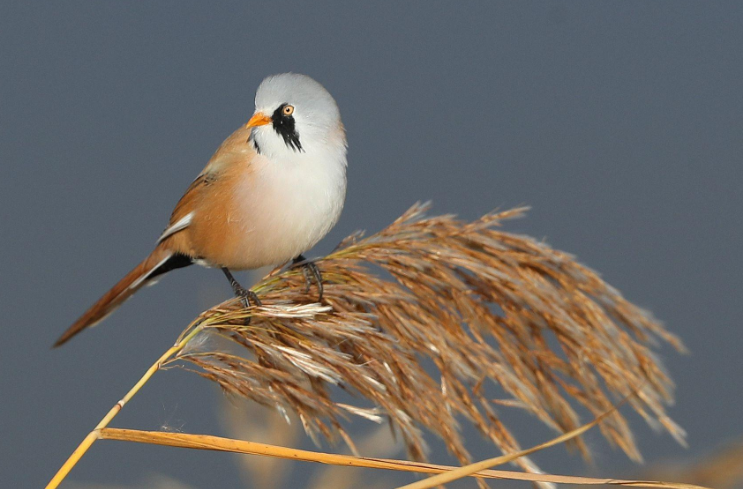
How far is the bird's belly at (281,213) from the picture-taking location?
221cm

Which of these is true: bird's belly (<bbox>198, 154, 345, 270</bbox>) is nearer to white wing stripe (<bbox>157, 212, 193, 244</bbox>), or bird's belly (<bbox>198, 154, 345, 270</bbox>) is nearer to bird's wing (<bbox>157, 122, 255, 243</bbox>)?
bird's wing (<bbox>157, 122, 255, 243</bbox>)

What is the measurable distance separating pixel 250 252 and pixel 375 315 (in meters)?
0.60

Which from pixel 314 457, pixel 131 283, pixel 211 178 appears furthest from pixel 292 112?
pixel 314 457

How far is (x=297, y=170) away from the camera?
2.22 meters

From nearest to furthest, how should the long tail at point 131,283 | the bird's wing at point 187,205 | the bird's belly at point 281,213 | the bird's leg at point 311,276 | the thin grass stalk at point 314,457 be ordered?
the thin grass stalk at point 314,457, the bird's leg at point 311,276, the bird's belly at point 281,213, the long tail at point 131,283, the bird's wing at point 187,205

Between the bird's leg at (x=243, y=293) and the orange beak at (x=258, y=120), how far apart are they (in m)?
0.47

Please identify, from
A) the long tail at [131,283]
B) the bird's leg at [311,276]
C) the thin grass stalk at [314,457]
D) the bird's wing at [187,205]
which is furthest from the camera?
the bird's wing at [187,205]

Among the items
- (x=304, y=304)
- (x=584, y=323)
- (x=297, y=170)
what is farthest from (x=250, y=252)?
(x=584, y=323)

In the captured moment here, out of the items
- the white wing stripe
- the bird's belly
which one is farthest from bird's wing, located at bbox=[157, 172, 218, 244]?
the bird's belly

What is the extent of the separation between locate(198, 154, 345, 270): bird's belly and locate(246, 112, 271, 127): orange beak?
5.5 inches

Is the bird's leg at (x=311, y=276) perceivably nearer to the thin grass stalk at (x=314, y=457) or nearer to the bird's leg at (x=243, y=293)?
the bird's leg at (x=243, y=293)

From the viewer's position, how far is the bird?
87.2 inches

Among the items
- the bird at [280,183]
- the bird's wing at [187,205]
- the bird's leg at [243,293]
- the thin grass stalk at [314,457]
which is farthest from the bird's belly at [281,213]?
the thin grass stalk at [314,457]

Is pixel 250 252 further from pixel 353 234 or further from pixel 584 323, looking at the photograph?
pixel 584 323
